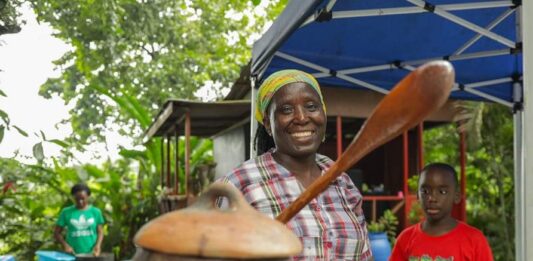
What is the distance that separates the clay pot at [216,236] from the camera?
741 mm

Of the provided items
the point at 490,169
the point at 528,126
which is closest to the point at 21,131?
the point at 528,126

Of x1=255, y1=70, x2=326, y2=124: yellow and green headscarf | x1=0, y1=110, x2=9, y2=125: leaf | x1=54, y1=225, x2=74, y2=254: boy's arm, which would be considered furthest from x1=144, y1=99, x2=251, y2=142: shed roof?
x1=255, y1=70, x2=326, y2=124: yellow and green headscarf

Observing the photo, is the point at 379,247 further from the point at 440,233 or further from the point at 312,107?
the point at 312,107

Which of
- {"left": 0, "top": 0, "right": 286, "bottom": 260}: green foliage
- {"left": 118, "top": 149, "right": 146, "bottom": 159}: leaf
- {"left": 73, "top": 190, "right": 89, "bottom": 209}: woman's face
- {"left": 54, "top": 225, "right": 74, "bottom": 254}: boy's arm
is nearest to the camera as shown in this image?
{"left": 54, "top": 225, "right": 74, "bottom": 254}: boy's arm

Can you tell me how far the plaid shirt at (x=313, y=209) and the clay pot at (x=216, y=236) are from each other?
810mm

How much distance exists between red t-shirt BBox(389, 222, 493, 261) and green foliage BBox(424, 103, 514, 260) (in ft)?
18.4

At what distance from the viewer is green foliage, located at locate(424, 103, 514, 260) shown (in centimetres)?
873

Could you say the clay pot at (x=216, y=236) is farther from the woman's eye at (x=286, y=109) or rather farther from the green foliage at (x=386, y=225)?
the green foliage at (x=386, y=225)

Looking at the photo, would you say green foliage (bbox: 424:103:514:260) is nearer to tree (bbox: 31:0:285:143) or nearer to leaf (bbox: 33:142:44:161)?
tree (bbox: 31:0:285:143)

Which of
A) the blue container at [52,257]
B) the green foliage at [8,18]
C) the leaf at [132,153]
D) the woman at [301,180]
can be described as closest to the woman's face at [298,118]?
the woman at [301,180]

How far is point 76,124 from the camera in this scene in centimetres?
1300

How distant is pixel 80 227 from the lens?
7352mm

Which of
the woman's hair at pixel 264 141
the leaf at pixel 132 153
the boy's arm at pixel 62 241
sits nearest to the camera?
the woman's hair at pixel 264 141

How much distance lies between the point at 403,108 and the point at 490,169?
920 cm
